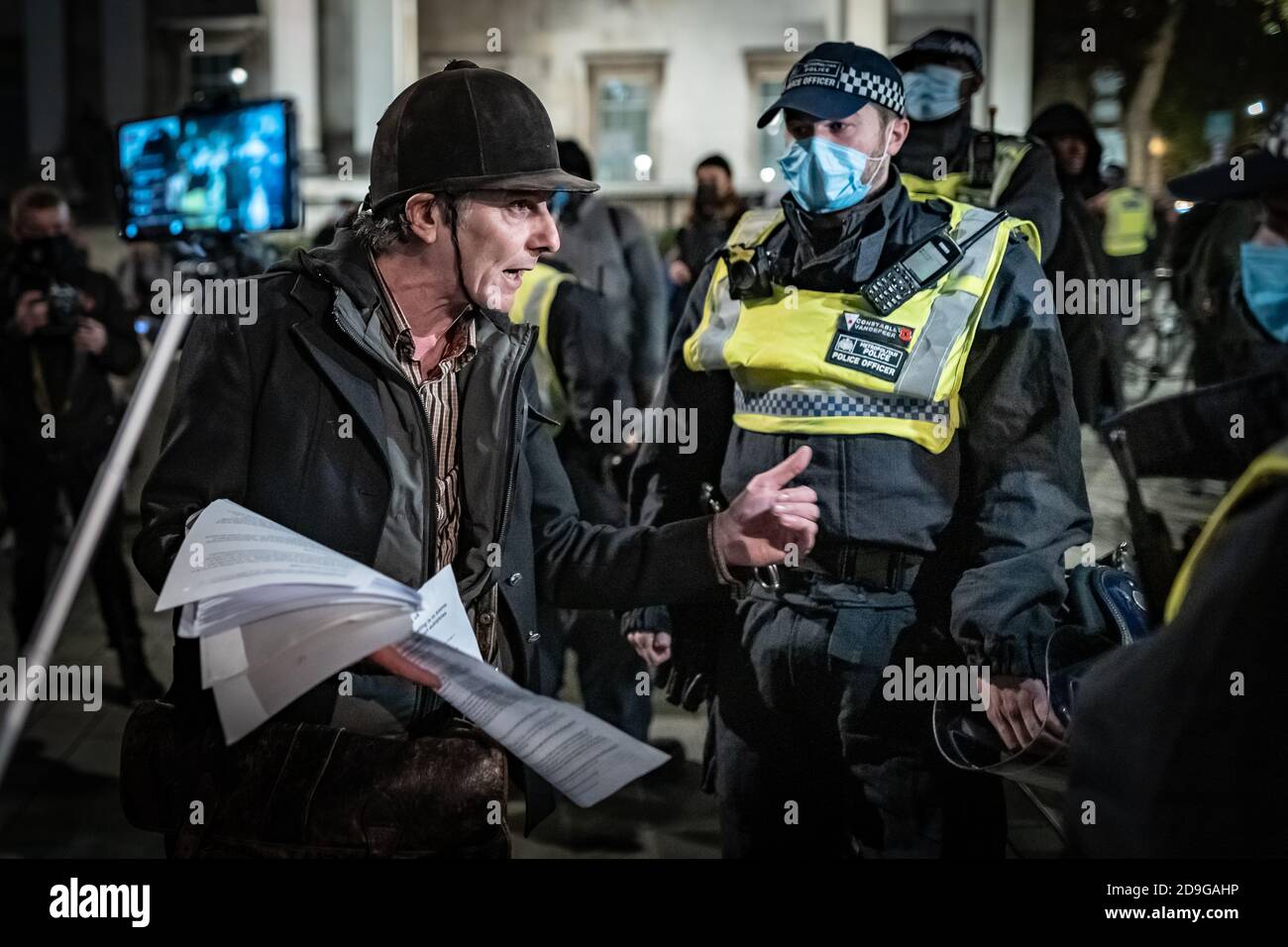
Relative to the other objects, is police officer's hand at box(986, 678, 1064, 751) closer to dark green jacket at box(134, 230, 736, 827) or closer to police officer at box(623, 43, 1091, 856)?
police officer at box(623, 43, 1091, 856)

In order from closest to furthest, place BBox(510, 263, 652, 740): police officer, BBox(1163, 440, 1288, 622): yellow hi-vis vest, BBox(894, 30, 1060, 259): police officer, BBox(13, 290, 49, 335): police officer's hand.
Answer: BBox(1163, 440, 1288, 622): yellow hi-vis vest, BBox(894, 30, 1060, 259): police officer, BBox(510, 263, 652, 740): police officer, BBox(13, 290, 49, 335): police officer's hand

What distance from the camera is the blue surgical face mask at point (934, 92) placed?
3.49m

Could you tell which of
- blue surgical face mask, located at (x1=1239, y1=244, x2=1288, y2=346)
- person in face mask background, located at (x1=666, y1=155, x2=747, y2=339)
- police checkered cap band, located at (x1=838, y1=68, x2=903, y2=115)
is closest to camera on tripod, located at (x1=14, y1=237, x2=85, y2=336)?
person in face mask background, located at (x1=666, y1=155, x2=747, y2=339)

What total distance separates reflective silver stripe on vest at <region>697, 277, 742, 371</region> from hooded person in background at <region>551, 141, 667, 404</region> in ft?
5.34

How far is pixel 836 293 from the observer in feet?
8.95

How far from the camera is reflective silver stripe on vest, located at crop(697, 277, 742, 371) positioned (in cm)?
283

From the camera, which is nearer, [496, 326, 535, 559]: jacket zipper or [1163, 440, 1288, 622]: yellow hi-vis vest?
[1163, 440, 1288, 622]: yellow hi-vis vest

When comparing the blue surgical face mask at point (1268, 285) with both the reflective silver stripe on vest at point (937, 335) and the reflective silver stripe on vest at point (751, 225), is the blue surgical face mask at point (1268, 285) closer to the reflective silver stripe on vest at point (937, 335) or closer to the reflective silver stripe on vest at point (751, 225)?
the reflective silver stripe on vest at point (937, 335)

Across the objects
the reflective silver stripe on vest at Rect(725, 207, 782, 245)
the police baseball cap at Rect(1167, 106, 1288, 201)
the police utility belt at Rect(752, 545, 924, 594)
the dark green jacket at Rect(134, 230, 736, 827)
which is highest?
the police baseball cap at Rect(1167, 106, 1288, 201)

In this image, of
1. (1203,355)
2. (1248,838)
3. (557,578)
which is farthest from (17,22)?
(1248,838)

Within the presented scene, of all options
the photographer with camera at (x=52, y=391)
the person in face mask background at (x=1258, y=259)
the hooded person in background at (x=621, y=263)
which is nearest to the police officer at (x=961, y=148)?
the person in face mask background at (x=1258, y=259)

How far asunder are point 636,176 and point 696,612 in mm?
3645

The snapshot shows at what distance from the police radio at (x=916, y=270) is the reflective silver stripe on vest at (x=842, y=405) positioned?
16cm
